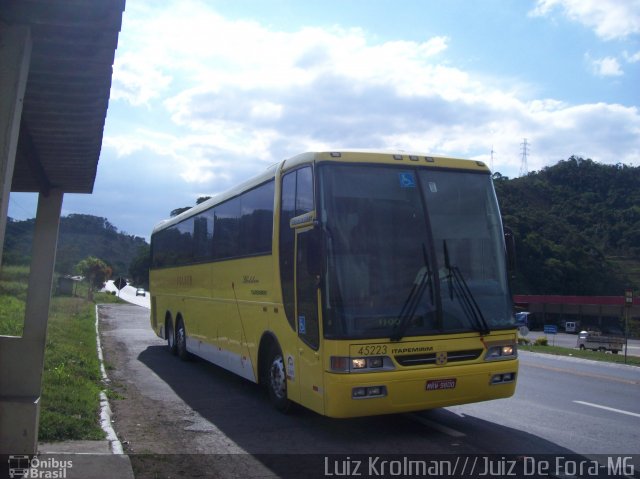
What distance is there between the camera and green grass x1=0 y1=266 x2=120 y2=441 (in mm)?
7363

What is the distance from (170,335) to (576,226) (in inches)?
A: 2805

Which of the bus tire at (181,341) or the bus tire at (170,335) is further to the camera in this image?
the bus tire at (170,335)

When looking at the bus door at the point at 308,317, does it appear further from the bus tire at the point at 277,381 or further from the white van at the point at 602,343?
the white van at the point at 602,343

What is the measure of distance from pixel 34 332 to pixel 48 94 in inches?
104

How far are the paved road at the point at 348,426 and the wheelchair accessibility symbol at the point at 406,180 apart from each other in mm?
3059

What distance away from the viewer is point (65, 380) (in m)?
10.1

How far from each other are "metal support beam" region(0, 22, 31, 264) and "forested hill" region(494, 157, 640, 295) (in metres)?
58.2

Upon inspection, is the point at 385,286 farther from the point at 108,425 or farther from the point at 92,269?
the point at 92,269

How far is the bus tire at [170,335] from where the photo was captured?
16580mm

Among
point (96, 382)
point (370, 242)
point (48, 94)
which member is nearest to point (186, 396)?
point (96, 382)

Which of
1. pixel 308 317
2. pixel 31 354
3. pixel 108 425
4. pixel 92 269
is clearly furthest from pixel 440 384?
pixel 92 269

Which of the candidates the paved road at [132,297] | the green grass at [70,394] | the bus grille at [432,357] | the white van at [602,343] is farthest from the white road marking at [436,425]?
the paved road at [132,297]

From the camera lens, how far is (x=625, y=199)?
7988cm

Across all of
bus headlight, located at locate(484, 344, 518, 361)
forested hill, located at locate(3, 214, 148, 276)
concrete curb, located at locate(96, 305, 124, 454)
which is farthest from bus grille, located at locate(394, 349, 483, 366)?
forested hill, located at locate(3, 214, 148, 276)
